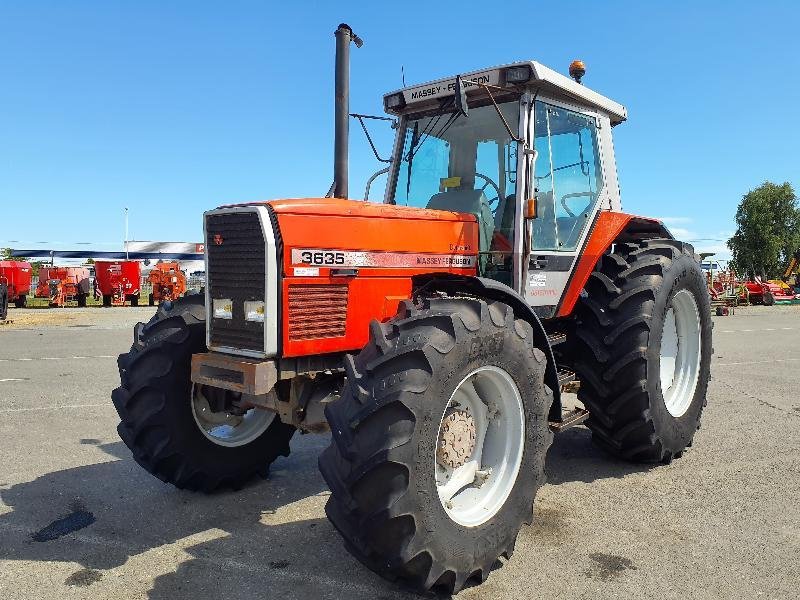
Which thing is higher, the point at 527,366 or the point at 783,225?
the point at 783,225

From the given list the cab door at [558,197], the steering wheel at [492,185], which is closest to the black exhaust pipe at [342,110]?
the steering wheel at [492,185]

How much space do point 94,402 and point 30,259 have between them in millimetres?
41431

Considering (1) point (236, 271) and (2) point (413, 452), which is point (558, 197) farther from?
(2) point (413, 452)

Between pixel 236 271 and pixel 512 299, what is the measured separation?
1.58 metres

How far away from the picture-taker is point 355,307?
3.59 metres

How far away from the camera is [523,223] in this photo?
4.29 m

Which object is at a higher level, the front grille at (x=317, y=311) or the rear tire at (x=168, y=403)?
the front grille at (x=317, y=311)

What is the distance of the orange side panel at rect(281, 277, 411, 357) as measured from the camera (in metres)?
→ 3.34

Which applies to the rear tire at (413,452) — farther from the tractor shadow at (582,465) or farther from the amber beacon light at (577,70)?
the amber beacon light at (577,70)

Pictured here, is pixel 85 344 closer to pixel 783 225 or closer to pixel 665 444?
pixel 665 444

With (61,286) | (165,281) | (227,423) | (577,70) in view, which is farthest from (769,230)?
(227,423)

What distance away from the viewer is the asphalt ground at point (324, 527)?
118 inches

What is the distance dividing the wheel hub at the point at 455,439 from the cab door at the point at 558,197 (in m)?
1.39

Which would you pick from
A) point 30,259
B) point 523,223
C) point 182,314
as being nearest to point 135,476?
point 182,314
